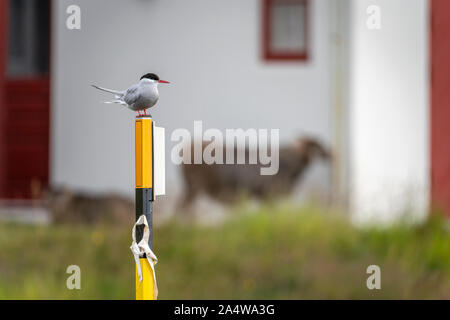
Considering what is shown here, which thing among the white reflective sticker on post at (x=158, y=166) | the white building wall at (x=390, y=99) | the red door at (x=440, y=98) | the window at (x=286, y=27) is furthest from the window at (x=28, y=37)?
the white reflective sticker on post at (x=158, y=166)

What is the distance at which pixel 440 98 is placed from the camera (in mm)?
8328

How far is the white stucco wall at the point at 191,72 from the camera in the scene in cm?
887

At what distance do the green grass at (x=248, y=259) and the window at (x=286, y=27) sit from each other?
232cm

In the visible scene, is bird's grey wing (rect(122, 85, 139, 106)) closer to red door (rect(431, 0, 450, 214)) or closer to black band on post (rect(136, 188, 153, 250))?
black band on post (rect(136, 188, 153, 250))

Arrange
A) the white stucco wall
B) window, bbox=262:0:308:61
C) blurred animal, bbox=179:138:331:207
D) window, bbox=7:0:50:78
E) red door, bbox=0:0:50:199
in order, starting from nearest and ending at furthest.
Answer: blurred animal, bbox=179:138:331:207, the white stucco wall, window, bbox=262:0:308:61, red door, bbox=0:0:50:199, window, bbox=7:0:50:78

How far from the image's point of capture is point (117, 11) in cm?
895

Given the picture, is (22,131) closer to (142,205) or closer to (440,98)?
(440,98)

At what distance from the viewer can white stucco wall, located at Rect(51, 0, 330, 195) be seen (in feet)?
29.1

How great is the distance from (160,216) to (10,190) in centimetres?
258

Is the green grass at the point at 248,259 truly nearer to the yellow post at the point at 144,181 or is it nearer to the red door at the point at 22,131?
the red door at the point at 22,131

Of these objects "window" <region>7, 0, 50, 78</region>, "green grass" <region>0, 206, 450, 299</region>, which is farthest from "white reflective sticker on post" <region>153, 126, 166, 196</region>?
"window" <region>7, 0, 50, 78</region>

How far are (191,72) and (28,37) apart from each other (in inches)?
113

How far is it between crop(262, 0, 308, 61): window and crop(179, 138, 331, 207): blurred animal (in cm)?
108

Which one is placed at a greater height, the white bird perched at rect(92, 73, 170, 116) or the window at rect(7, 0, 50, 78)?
the window at rect(7, 0, 50, 78)
